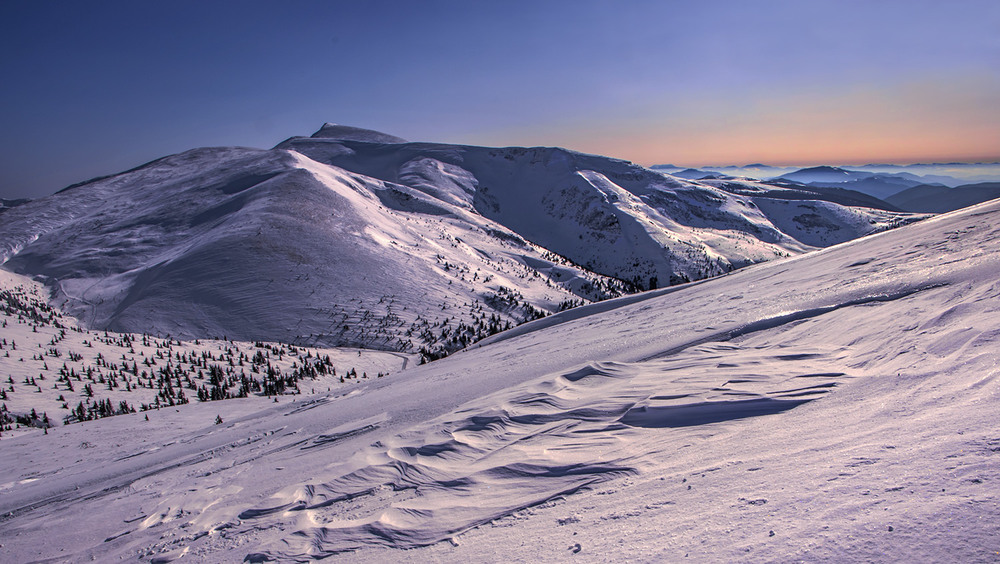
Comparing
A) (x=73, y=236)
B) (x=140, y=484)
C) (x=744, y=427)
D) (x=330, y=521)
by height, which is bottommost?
(x=140, y=484)

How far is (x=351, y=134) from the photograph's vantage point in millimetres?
122000

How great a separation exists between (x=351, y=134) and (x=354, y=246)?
100098 millimetres

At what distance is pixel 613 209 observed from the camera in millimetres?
75250

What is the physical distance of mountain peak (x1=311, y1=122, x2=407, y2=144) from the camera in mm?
118625

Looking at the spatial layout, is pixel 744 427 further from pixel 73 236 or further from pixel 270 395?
pixel 73 236

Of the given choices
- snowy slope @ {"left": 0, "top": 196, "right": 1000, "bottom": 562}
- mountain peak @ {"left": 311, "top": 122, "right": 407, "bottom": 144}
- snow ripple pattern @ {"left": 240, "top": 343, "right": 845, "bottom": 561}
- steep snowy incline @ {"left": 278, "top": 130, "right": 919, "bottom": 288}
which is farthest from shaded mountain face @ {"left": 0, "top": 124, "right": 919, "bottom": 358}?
mountain peak @ {"left": 311, "top": 122, "right": 407, "bottom": 144}

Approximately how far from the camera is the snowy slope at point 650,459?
2373 mm

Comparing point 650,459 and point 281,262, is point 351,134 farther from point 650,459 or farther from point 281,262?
point 650,459

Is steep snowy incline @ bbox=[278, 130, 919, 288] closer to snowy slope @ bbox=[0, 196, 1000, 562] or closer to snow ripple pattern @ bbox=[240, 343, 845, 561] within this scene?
snowy slope @ bbox=[0, 196, 1000, 562]

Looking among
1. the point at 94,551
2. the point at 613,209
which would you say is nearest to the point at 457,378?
the point at 94,551

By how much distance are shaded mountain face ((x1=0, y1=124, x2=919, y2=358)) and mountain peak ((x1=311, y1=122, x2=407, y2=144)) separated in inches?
1350

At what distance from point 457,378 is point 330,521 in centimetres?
453

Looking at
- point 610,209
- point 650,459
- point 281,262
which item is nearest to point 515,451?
point 650,459

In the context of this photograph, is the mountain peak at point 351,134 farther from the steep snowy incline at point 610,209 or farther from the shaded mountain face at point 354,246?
the shaded mountain face at point 354,246
